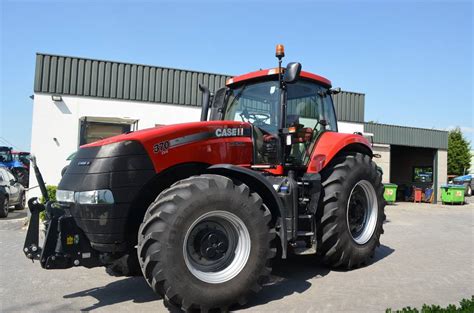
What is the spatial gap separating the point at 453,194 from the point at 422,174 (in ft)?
19.7

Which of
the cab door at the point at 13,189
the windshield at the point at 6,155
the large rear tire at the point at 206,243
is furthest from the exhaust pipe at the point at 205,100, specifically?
the windshield at the point at 6,155

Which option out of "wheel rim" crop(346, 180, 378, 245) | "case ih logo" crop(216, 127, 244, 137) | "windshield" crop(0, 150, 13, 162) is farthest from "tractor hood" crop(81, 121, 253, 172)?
"windshield" crop(0, 150, 13, 162)

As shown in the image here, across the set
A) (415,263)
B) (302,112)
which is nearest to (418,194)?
(415,263)

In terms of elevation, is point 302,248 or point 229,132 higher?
point 229,132

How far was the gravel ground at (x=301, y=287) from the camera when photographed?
4543 millimetres

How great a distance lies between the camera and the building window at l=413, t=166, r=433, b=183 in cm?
2725

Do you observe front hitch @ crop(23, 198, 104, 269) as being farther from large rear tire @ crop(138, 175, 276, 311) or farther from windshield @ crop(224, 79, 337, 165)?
windshield @ crop(224, 79, 337, 165)

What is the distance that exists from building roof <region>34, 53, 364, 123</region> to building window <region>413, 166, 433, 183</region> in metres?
17.0

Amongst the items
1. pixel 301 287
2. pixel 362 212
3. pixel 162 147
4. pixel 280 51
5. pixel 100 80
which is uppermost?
pixel 100 80

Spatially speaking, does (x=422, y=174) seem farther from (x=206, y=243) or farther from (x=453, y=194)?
(x=206, y=243)

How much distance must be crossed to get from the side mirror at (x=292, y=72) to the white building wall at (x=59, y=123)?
10.4 metres

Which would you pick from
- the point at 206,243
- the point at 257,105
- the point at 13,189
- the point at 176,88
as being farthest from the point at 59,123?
the point at 206,243

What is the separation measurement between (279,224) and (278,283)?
93 cm

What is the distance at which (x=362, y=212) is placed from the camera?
21.4ft
